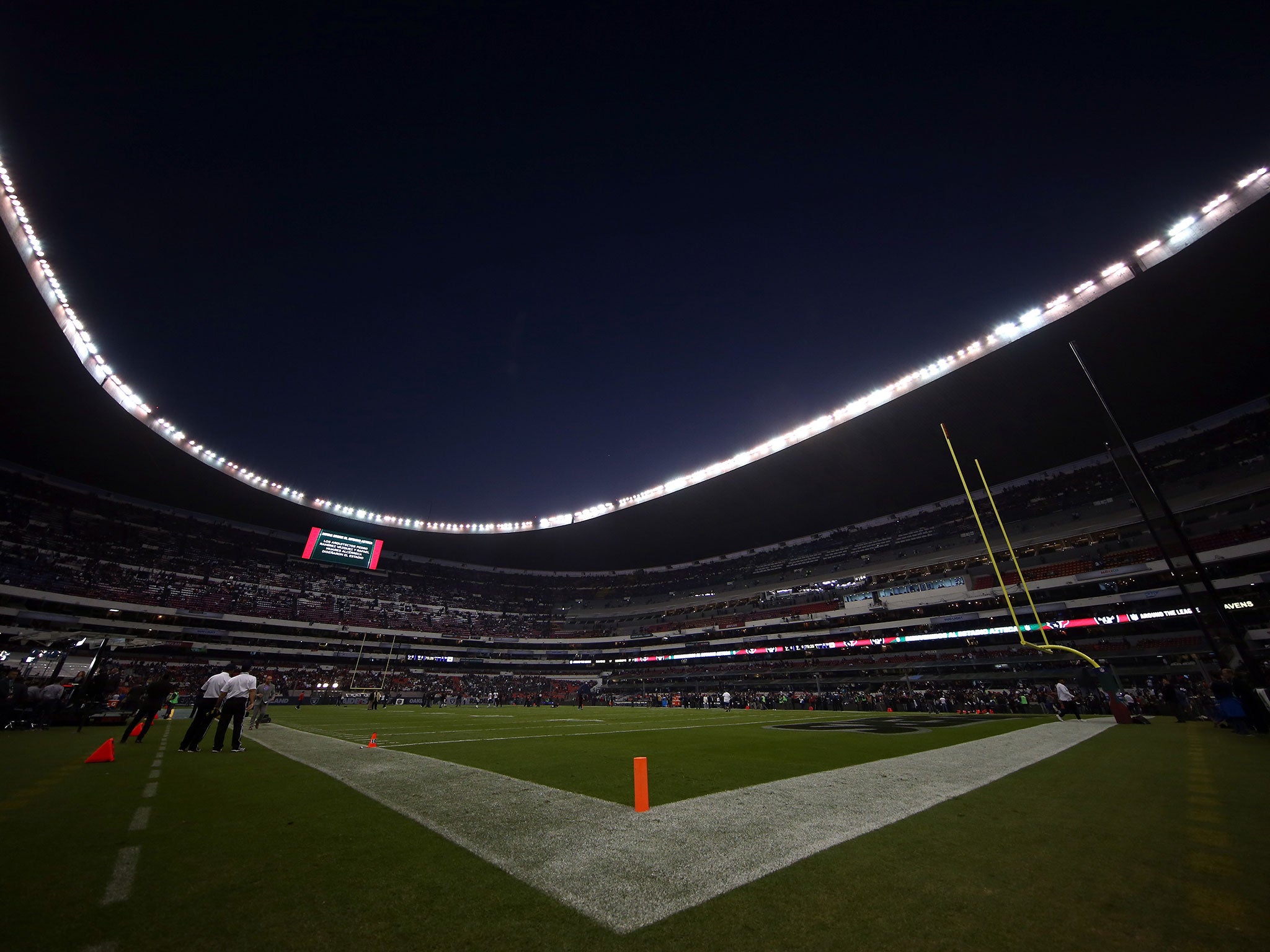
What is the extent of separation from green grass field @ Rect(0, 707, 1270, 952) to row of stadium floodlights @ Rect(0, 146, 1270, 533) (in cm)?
2461

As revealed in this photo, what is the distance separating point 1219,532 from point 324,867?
42335 millimetres

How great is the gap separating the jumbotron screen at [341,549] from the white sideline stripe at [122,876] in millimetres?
47707

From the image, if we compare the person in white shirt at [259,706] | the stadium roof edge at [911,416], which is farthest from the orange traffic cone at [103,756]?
the stadium roof edge at [911,416]

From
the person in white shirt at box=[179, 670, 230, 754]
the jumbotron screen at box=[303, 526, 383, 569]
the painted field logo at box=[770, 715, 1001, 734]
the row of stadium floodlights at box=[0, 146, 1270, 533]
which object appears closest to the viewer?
the person in white shirt at box=[179, 670, 230, 754]

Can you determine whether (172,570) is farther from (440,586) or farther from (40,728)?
(40,728)

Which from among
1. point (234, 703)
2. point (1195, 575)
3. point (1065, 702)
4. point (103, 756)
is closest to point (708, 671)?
point (1065, 702)

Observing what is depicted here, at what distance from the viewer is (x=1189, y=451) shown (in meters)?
31.8

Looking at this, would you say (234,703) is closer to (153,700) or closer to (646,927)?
(153,700)

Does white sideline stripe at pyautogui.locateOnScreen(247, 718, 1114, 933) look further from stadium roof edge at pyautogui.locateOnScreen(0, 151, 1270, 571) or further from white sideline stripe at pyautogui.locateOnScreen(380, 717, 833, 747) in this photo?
stadium roof edge at pyautogui.locateOnScreen(0, 151, 1270, 571)

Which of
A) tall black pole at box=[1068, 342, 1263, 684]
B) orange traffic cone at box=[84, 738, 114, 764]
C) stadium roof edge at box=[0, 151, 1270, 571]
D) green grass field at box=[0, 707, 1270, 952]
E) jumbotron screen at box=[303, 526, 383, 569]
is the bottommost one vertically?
green grass field at box=[0, 707, 1270, 952]

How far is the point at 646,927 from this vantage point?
2201 millimetres

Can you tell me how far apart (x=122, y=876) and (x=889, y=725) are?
17029 millimetres

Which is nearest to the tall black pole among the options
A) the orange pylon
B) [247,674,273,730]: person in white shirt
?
the orange pylon

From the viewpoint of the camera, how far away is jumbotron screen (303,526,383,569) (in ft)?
145
